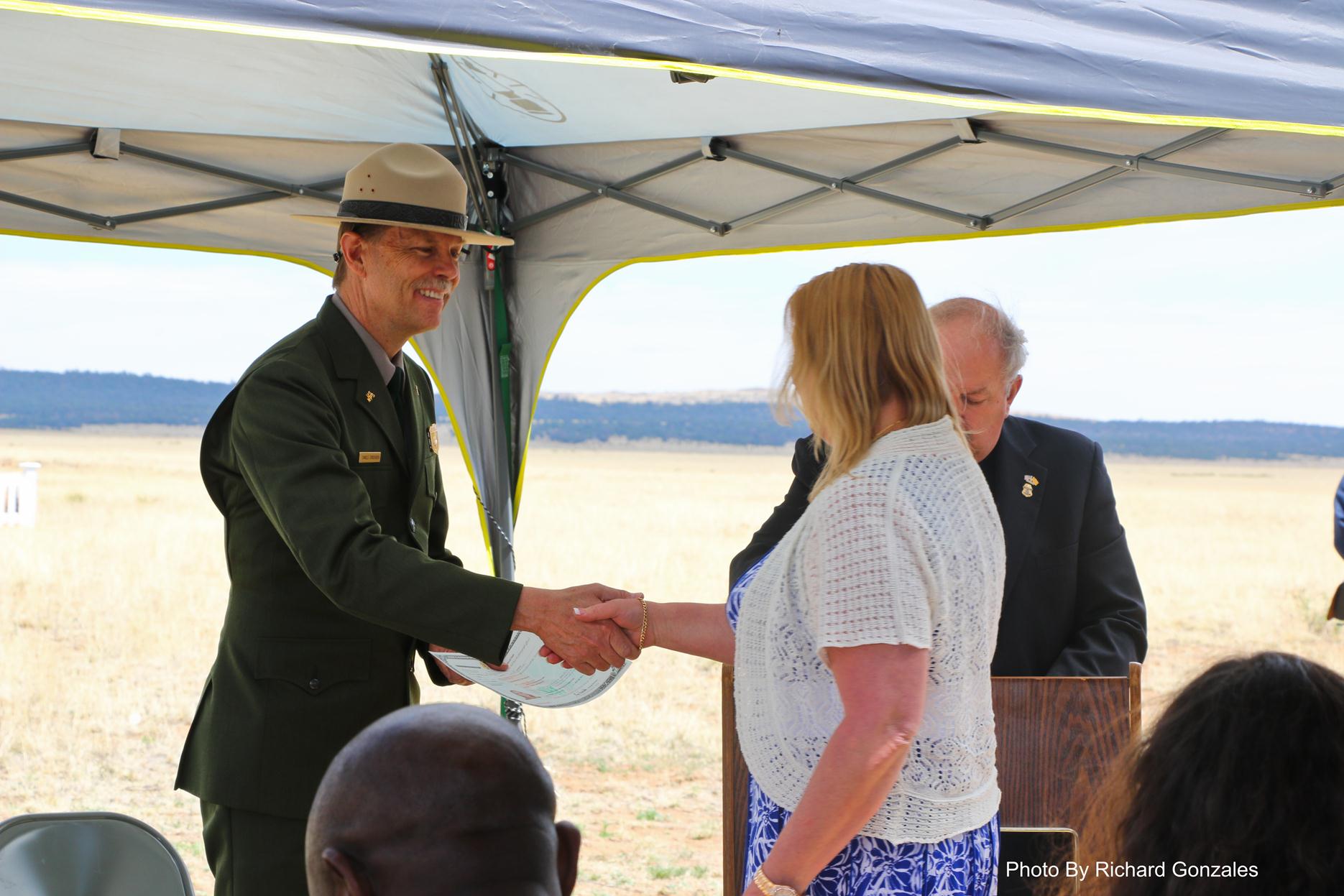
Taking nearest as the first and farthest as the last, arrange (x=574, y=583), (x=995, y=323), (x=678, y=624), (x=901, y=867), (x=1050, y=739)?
(x=901, y=867), (x=678, y=624), (x=1050, y=739), (x=995, y=323), (x=574, y=583)

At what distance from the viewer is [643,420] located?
190ft

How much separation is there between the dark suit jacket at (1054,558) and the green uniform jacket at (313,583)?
0.89 m

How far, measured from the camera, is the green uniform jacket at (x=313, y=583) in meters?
1.98

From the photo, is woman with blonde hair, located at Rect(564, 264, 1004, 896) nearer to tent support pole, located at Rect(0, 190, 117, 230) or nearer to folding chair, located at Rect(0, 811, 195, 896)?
folding chair, located at Rect(0, 811, 195, 896)

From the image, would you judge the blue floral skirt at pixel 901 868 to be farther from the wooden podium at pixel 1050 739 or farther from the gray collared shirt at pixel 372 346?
the gray collared shirt at pixel 372 346

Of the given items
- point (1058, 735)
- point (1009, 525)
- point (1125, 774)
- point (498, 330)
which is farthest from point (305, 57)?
point (1125, 774)

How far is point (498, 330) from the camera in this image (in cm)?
450

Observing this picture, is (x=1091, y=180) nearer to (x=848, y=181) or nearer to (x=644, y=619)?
(x=848, y=181)

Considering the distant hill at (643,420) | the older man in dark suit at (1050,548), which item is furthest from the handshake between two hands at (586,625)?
the distant hill at (643,420)

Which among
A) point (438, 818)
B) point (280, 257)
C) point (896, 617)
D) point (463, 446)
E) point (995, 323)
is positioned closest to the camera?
point (438, 818)

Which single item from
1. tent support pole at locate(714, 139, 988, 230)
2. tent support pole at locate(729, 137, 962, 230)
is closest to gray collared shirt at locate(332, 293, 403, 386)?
tent support pole at locate(714, 139, 988, 230)

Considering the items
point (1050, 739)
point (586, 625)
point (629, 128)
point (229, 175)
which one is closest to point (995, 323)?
point (1050, 739)

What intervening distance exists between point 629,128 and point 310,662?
2.19 m

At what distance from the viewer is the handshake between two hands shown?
2129mm
